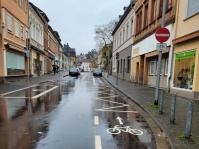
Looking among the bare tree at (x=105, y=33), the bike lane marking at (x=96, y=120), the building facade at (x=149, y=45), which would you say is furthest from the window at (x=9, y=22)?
the bare tree at (x=105, y=33)

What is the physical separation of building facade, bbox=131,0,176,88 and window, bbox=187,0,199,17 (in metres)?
1.60

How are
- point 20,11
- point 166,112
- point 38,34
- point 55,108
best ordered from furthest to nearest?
point 38,34
point 20,11
point 55,108
point 166,112

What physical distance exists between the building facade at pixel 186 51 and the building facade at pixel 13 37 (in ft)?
44.5

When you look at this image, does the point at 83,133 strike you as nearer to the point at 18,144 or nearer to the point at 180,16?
the point at 18,144

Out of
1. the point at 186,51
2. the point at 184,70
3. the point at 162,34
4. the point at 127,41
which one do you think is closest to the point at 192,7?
the point at 186,51

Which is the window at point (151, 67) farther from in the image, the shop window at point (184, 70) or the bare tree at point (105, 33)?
the bare tree at point (105, 33)

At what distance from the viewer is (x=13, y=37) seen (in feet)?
64.0

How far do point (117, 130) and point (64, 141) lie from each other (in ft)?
5.24

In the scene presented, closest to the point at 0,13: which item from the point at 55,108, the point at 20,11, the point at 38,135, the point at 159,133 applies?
the point at 20,11

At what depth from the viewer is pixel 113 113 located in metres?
7.57

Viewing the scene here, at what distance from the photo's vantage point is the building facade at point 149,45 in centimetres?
1359

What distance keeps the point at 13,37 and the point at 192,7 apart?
1593cm

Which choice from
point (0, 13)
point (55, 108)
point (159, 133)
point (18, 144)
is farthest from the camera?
point (0, 13)

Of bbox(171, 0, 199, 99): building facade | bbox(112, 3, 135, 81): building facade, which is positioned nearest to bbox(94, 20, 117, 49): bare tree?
bbox(112, 3, 135, 81): building facade
